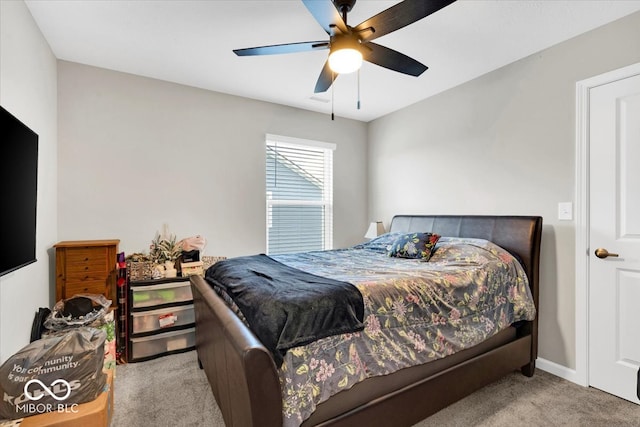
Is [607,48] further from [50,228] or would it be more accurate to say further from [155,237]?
[50,228]

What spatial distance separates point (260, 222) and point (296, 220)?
0.53 meters

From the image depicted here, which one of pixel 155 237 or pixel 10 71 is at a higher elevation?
pixel 10 71

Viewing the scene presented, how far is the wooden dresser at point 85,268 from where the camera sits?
2.46 m

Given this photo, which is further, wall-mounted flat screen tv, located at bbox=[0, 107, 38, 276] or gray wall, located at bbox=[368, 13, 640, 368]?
gray wall, located at bbox=[368, 13, 640, 368]

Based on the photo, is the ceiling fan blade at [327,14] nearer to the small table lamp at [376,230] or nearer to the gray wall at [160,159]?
the gray wall at [160,159]

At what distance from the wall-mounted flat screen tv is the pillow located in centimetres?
259

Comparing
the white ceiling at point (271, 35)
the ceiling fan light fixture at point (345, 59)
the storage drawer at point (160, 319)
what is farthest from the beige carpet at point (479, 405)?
the white ceiling at point (271, 35)

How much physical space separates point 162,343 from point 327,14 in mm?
2863

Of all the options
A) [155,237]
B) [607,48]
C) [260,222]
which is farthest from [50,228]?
[607,48]

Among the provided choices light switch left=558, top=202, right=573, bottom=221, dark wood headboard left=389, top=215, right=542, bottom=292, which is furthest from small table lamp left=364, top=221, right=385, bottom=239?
light switch left=558, top=202, right=573, bottom=221

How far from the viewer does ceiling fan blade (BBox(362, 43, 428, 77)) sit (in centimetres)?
193

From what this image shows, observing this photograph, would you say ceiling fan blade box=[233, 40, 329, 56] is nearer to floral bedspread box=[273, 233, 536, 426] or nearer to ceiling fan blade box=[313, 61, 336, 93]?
ceiling fan blade box=[313, 61, 336, 93]

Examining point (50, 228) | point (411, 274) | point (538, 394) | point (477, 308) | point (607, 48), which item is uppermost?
point (607, 48)

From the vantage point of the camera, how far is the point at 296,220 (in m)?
4.07
